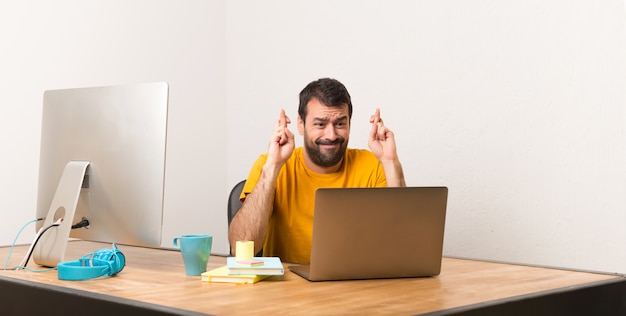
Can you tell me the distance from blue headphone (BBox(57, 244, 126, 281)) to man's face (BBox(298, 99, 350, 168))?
87 cm

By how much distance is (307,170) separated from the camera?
8.34 ft

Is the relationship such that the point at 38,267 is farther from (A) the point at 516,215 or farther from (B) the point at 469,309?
(A) the point at 516,215

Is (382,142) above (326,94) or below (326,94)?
below

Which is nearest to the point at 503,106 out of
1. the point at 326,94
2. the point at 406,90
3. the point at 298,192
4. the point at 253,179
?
the point at 406,90

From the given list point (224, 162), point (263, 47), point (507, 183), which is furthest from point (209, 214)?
point (507, 183)

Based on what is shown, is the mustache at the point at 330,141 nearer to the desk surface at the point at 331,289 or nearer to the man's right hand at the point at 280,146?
the man's right hand at the point at 280,146

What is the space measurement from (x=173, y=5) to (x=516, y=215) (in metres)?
2.26

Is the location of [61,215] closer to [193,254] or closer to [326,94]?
[193,254]

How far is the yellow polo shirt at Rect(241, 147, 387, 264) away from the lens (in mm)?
2420

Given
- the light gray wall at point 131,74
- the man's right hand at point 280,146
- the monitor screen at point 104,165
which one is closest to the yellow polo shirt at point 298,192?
the man's right hand at point 280,146

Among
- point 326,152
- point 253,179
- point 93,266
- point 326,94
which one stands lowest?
point 93,266

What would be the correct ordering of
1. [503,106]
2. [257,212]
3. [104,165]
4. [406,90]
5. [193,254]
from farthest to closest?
1. [406,90]
2. [503,106]
3. [257,212]
4. [104,165]
5. [193,254]

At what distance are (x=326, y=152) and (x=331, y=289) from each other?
3.16ft

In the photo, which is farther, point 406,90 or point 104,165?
point 406,90
